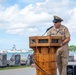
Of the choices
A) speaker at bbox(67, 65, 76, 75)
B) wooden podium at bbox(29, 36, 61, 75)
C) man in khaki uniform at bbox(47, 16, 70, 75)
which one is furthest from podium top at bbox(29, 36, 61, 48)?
speaker at bbox(67, 65, 76, 75)

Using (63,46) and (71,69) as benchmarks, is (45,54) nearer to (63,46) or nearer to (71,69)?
(63,46)

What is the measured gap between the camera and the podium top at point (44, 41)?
4.10 metres

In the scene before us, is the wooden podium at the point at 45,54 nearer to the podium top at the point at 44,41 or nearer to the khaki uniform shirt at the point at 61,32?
the podium top at the point at 44,41

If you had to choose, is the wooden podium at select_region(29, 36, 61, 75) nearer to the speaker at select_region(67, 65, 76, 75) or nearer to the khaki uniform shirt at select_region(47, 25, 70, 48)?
the khaki uniform shirt at select_region(47, 25, 70, 48)

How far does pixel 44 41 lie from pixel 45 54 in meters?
0.17

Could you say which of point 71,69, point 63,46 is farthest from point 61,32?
point 71,69

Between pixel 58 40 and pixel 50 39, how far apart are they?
6.6 inches

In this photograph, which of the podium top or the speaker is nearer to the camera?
the podium top

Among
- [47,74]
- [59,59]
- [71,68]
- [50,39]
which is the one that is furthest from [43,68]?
[71,68]

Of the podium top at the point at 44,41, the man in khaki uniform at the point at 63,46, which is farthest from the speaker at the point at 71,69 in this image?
the podium top at the point at 44,41

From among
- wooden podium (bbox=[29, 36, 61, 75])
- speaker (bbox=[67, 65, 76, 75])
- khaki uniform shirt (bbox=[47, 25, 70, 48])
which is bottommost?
speaker (bbox=[67, 65, 76, 75])

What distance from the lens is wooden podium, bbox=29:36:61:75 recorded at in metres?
4.07

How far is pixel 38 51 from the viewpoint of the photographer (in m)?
4.16

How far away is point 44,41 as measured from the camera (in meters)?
4.13
